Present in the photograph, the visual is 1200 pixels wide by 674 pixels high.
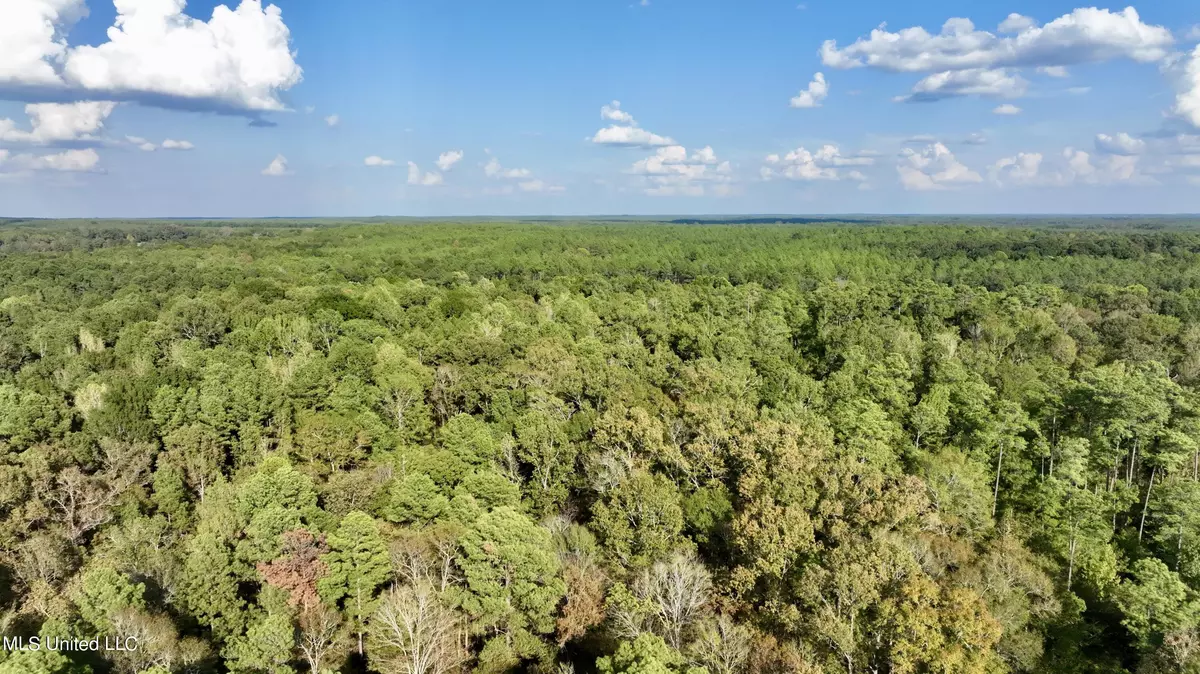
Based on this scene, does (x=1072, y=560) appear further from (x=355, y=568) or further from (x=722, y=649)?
(x=355, y=568)

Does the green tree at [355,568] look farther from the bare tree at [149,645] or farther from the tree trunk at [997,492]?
the tree trunk at [997,492]

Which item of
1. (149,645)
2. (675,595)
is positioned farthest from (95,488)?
(675,595)

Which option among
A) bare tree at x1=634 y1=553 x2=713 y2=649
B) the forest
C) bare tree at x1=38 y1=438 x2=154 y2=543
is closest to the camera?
the forest

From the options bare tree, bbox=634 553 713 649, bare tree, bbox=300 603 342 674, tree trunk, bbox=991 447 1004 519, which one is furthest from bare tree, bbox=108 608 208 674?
tree trunk, bbox=991 447 1004 519

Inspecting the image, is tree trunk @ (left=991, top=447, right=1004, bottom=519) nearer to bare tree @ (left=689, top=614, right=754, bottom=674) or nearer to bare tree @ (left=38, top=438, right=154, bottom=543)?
bare tree @ (left=689, top=614, right=754, bottom=674)

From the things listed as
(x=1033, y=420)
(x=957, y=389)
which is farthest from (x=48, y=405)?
(x=1033, y=420)

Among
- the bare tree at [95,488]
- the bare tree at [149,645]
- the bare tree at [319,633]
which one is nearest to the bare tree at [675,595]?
the bare tree at [319,633]

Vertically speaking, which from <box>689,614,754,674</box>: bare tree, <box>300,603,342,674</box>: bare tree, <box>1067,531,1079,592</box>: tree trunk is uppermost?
<box>689,614,754,674</box>: bare tree
